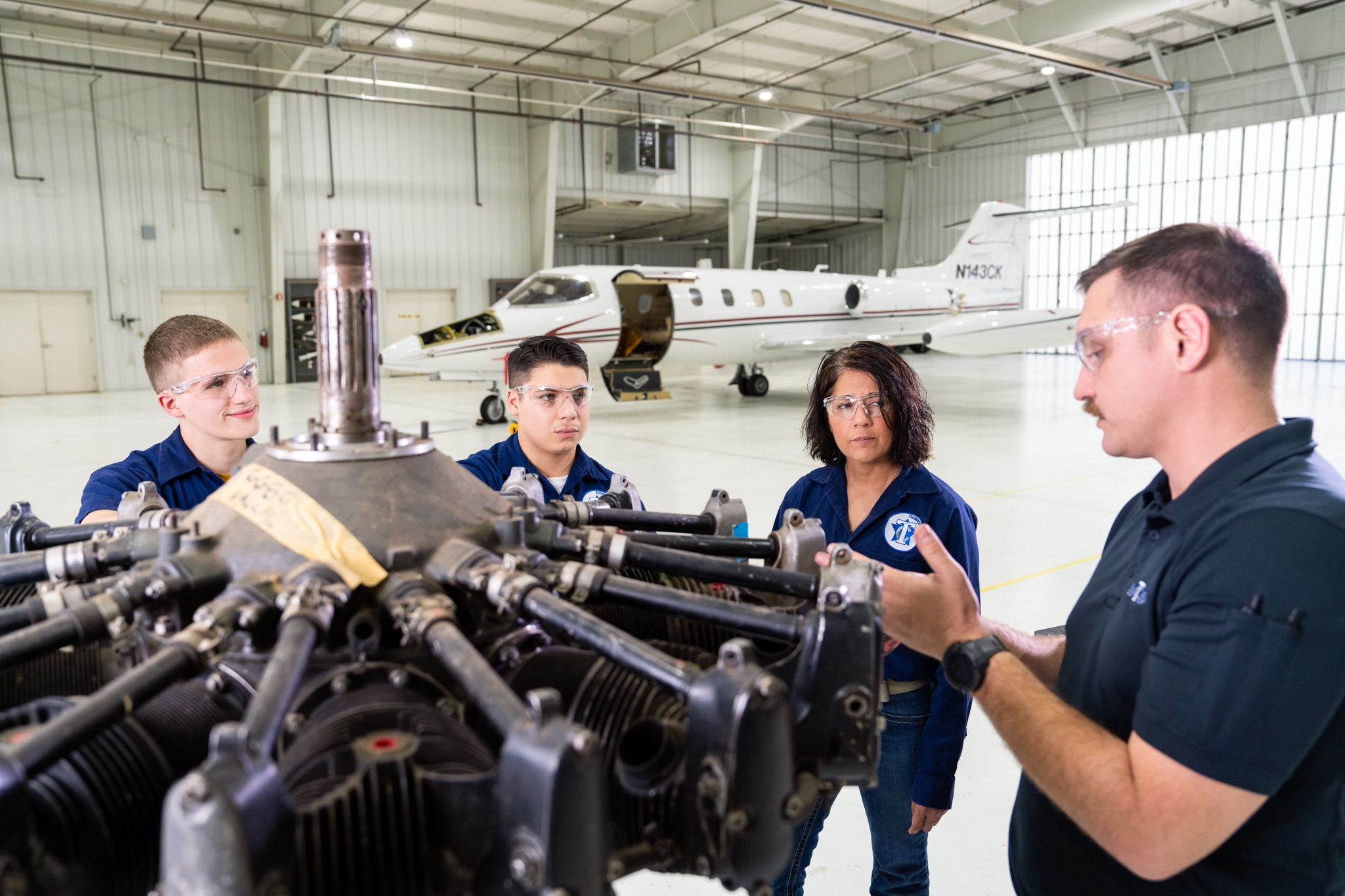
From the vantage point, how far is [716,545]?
1.64 metres

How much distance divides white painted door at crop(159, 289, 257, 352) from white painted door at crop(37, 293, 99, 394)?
5.70ft

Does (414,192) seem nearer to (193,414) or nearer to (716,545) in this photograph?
(193,414)

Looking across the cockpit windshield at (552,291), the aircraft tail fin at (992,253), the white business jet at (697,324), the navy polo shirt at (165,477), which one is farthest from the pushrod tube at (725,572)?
the aircraft tail fin at (992,253)

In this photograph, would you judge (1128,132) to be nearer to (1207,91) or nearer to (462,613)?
(1207,91)

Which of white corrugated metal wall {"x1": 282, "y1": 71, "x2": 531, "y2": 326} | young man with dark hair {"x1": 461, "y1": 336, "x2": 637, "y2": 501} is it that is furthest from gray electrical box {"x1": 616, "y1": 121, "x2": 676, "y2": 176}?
young man with dark hair {"x1": 461, "y1": 336, "x2": 637, "y2": 501}

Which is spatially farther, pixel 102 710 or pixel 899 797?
pixel 899 797

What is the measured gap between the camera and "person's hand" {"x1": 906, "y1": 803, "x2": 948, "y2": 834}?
270 centimetres

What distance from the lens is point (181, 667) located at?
1041 millimetres

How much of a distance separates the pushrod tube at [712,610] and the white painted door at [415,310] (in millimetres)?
24748

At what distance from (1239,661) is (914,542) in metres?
1.24

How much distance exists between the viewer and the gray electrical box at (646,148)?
84.7 feet

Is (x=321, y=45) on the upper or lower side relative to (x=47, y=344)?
upper

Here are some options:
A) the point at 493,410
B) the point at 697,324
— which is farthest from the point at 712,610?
the point at 697,324

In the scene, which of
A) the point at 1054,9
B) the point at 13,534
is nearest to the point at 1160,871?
the point at 13,534
